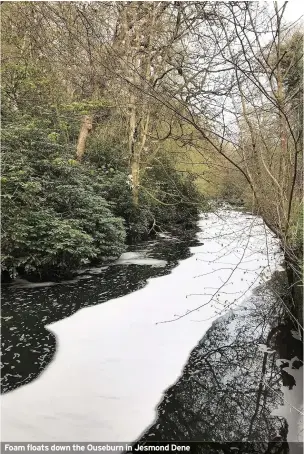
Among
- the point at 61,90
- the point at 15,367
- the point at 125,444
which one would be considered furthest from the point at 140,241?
the point at 125,444

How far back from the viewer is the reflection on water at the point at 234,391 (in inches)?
107

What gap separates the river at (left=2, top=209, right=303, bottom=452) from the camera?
2.78 m

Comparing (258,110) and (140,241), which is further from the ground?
(258,110)

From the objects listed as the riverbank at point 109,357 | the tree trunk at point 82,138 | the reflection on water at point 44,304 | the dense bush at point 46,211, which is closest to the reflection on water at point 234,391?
the riverbank at point 109,357

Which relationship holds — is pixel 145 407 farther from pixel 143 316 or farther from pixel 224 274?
pixel 224 274

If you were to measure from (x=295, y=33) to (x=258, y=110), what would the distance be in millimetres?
904

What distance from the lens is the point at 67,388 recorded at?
314cm

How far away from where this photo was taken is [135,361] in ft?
11.9

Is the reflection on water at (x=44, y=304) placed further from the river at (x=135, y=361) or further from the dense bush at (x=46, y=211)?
the dense bush at (x=46, y=211)

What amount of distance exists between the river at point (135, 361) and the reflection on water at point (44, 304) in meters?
0.02

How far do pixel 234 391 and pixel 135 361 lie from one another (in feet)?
3.31
